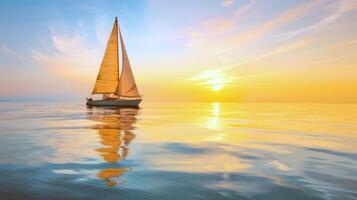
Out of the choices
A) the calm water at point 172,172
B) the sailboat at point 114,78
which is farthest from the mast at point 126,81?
the calm water at point 172,172

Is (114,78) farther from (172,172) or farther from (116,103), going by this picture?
(172,172)

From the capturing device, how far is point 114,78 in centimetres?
7394

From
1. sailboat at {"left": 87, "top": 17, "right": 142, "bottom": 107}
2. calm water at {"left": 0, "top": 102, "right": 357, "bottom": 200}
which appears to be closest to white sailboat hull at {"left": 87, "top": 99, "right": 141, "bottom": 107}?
sailboat at {"left": 87, "top": 17, "right": 142, "bottom": 107}

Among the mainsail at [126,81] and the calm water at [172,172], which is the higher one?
the mainsail at [126,81]

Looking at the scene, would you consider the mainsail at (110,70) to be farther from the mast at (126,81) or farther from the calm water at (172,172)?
the calm water at (172,172)

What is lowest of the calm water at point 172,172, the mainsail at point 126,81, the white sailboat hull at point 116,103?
the calm water at point 172,172

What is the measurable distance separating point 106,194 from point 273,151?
10.4 meters

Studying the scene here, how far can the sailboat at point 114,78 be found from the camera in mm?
72438

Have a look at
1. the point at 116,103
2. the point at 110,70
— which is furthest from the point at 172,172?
the point at 110,70

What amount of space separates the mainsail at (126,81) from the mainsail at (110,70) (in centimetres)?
203

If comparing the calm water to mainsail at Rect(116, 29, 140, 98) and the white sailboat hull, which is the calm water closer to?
the white sailboat hull

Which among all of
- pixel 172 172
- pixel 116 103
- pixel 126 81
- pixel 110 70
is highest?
pixel 110 70

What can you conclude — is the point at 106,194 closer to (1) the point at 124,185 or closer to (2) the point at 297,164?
(1) the point at 124,185

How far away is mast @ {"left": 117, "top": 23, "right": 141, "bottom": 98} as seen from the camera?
72250mm
